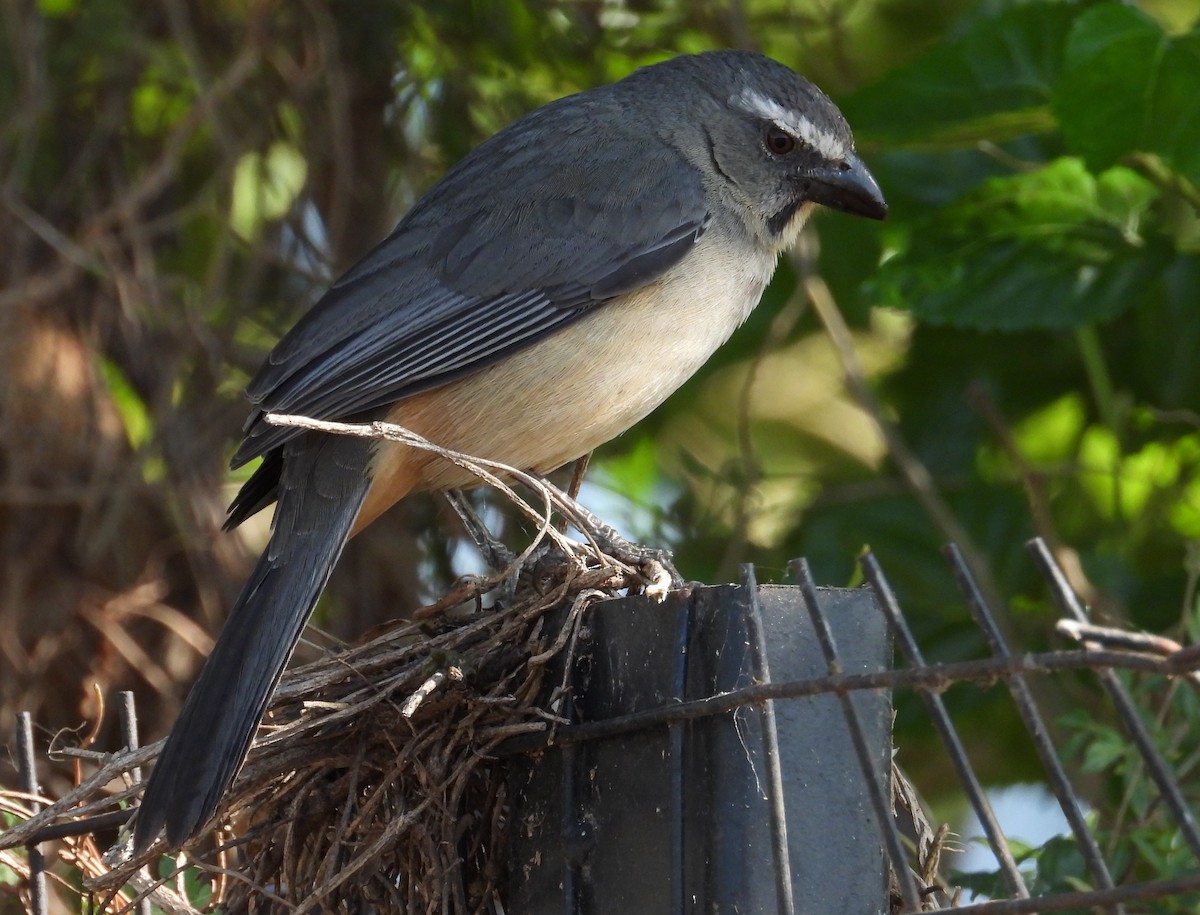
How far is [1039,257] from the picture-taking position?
475 cm

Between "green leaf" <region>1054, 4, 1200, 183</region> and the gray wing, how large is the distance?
3.50ft

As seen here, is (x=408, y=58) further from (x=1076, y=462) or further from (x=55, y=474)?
(x=1076, y=462)

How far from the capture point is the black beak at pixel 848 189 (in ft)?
15.2

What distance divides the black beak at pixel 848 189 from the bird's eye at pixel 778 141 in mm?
108

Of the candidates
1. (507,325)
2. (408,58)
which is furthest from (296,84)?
(507,325)

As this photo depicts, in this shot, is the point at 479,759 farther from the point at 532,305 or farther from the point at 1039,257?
the point at 1039,257

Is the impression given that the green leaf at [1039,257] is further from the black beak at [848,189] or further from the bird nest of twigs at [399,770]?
the bird nest of twigs at [399,770]

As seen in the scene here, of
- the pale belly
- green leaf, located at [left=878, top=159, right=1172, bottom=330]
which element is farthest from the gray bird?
green leaf, located at [left=878, top=159, right=1172, bottom=330]

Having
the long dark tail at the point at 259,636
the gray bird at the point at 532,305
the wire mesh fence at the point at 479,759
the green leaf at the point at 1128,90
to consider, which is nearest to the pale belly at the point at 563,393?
the gray bird at the point at 532,305

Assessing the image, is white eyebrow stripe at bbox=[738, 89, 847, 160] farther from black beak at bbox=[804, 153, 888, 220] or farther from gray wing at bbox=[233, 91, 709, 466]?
gray wing at bbox=[233, 91, 709, 466]

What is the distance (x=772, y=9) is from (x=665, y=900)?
15.8 ft

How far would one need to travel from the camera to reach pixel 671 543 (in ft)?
19.2

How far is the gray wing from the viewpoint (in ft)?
13.0

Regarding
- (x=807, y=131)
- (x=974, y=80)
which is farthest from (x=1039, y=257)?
(x=807, y=131)
